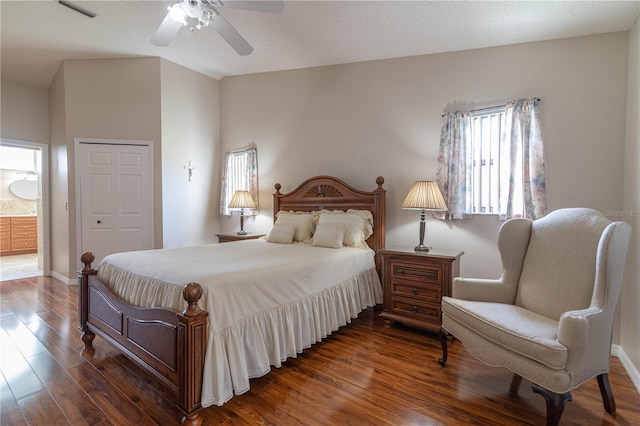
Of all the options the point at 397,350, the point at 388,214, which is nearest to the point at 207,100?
the point at 388,214

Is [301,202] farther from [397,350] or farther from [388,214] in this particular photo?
[397,350]

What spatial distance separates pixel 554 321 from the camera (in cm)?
197

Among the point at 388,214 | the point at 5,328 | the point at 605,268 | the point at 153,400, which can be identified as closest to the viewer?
the point at 605,268

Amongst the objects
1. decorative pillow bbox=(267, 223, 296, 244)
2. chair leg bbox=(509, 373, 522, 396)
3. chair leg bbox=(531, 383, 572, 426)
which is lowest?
chair leg bbox=(509, 373, 522, 396)

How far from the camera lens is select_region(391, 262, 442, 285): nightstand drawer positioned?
2807 millimetres

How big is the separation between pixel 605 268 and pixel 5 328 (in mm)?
4735

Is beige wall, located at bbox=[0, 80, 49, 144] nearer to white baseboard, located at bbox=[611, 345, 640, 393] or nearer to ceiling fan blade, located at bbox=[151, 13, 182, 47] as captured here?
ceiling fan blade, located at bbox=[151, 13, 182, 47]

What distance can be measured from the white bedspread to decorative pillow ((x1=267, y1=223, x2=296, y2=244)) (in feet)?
1.53

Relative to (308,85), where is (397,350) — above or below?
below

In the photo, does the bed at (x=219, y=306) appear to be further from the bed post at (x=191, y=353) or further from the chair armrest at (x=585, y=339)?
the chair armrest at (x=585, y=339)

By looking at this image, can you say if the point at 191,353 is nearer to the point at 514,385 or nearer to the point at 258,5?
the point at 514,385

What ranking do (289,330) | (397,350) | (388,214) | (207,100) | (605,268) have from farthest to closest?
(207,100) → (388,214) → (397,350) → (289,330) → (605,268)

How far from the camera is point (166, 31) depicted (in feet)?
8.62

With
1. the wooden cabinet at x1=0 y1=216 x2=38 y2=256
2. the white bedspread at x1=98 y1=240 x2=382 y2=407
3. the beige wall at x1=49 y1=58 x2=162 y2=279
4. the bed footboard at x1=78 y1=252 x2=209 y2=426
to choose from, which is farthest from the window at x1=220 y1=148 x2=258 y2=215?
the wooden cabinet at x1=0 y1=216 x2=38 y2=256
